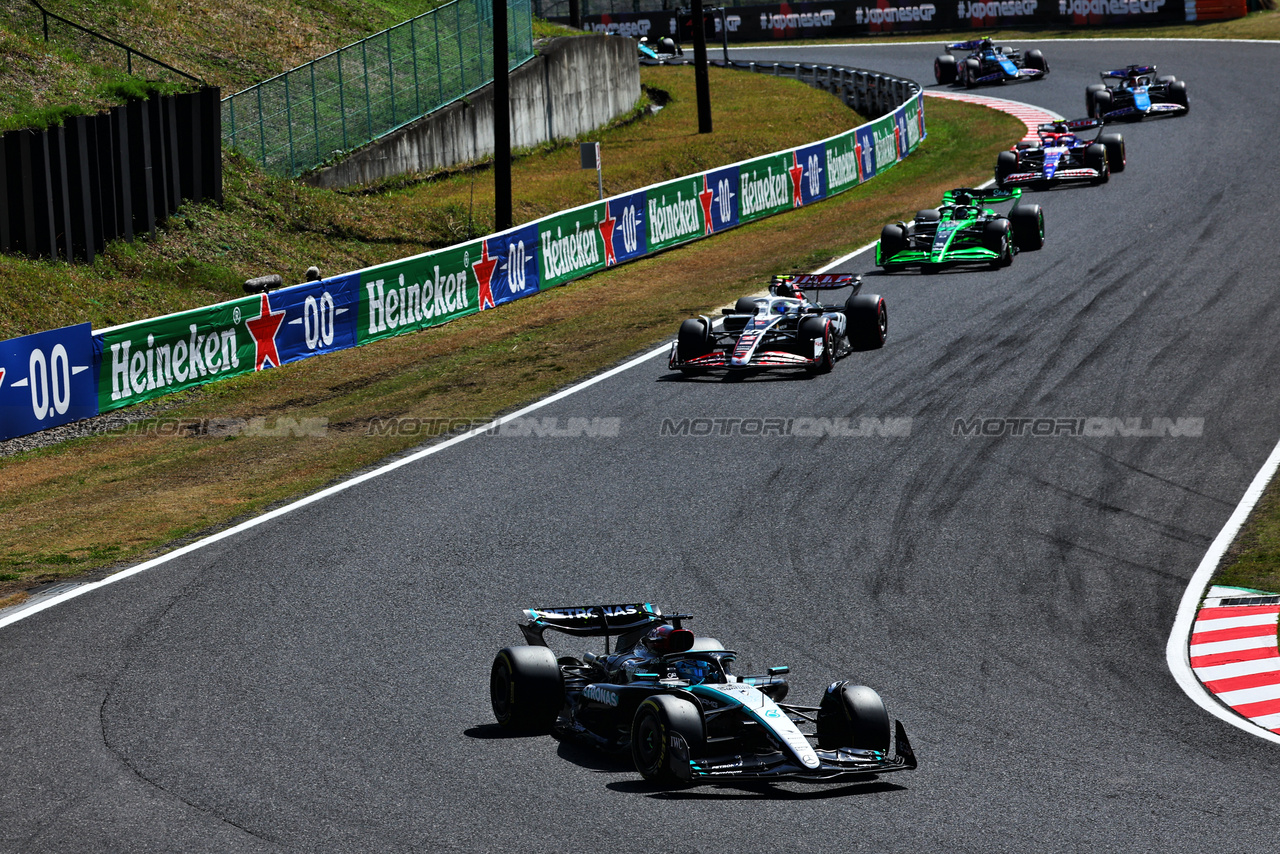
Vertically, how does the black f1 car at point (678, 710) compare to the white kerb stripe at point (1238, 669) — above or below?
above

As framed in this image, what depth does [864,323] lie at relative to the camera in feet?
73.4

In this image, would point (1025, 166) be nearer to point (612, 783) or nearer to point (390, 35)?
point (390, 35)

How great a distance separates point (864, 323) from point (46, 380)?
476 inches

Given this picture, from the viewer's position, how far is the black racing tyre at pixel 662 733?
856 centimetres

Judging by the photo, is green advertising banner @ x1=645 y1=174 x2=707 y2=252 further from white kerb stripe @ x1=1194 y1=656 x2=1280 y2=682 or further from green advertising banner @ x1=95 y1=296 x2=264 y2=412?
white kerb stripe @ x1=1194 y1=656 x2=1280 y2=682

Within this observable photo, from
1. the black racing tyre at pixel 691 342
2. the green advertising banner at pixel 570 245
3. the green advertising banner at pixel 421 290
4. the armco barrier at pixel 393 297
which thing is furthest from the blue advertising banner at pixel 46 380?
the green advertising banner at pixel 570 245

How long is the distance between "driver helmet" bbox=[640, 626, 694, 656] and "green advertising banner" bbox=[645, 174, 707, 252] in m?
24.3

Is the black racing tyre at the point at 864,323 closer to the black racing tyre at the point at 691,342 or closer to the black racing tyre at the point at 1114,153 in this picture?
the black racing tyre at the point at 691,342

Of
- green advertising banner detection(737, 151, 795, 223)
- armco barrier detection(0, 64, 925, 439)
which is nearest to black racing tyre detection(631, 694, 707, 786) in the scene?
armco barrier detection(0, 64, 925, 439)

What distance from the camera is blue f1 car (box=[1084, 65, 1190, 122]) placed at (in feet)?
142

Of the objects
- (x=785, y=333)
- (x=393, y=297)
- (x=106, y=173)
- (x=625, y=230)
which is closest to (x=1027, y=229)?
(x=625, y=230)

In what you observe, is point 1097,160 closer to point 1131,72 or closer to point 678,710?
point 1131,72

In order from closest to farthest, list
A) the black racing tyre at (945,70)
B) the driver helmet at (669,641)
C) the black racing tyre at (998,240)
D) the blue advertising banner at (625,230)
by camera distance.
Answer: the driver helmet at (669,641) < the black racing tyre at (998,240) < the blue advertising banner at (625,230) < the black racing tyre at (945,70)

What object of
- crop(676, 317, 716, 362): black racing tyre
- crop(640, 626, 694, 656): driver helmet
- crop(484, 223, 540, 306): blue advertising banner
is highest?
crop(484, 223, 540, 306): blue advertising banner
